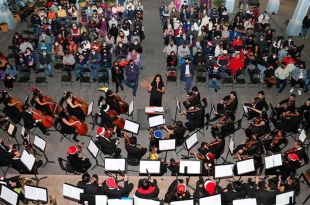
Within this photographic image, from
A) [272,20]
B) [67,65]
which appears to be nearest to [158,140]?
[67,65]

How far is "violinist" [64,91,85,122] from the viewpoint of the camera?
13.4 meters

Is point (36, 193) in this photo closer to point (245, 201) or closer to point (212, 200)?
point (212, 200)

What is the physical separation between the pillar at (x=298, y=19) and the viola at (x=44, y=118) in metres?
16.7

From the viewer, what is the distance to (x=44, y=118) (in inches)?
522

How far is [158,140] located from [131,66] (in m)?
4.82

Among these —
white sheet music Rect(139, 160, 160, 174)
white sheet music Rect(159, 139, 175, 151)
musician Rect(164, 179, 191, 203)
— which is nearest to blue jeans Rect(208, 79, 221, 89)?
white sheet music Rect(159, 139, 175, 151)

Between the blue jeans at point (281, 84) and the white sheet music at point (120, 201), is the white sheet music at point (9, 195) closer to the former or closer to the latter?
the white sheet music at point (120, 201)

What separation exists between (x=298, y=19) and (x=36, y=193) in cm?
1943

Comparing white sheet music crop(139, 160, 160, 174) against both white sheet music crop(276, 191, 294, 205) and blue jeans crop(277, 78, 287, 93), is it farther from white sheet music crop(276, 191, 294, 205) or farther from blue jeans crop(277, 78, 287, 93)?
blue jeans crop(277, 78, 287, 93)

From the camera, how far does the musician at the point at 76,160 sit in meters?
11.0

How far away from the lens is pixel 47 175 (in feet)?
38.4

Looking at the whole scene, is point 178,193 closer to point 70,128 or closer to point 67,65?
point 70,128

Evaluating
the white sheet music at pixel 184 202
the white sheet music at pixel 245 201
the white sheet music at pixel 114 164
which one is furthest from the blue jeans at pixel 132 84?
the white sheet music at pixel 245 201

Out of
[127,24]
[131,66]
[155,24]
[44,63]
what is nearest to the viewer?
[131,66]
